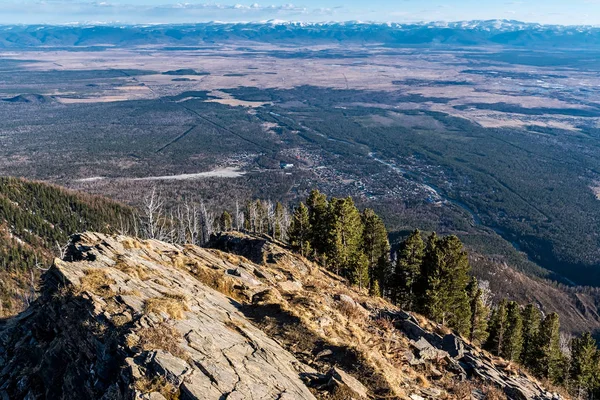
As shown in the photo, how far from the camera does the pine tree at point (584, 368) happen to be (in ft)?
156

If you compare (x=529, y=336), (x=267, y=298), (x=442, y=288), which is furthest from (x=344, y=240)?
(x=267, y=298)

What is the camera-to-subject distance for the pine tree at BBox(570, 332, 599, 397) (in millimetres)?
47438

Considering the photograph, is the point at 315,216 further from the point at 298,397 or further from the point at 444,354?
the point at 298,397

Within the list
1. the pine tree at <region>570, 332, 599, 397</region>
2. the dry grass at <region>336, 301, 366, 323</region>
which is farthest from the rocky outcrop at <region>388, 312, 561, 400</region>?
the pine tree at <region>570, 332, 599, 397</region>

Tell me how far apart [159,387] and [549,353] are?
4756cm

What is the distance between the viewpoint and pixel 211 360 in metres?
18.7

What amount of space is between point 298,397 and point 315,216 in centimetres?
4264

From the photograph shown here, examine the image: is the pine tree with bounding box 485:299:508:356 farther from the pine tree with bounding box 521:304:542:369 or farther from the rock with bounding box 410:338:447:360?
the rock with bounding box 410:338:447:360

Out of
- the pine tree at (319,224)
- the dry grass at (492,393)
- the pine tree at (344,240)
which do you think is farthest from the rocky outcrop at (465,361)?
the pine tree at (319,224)

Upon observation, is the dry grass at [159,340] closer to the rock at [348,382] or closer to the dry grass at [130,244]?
the rock at [348,382]

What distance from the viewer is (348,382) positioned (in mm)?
19594

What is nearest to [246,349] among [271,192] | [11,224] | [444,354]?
[444,354]

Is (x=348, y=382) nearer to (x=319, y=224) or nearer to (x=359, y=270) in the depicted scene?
(x=359, y=270)

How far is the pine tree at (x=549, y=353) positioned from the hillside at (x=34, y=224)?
65143 mm
